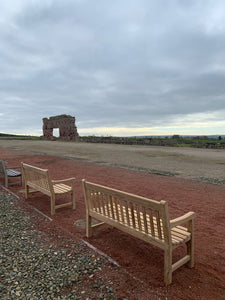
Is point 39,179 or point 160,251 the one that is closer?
point 160,251

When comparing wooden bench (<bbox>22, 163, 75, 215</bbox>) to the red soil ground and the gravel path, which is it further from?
the gravel path

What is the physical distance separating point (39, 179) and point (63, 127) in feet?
128

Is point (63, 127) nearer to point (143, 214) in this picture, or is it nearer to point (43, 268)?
point (43, 268)

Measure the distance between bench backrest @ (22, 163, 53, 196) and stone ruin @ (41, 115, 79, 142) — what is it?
34.3 metres

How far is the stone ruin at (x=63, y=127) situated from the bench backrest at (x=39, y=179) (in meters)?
34.3

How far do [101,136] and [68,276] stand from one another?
109ft

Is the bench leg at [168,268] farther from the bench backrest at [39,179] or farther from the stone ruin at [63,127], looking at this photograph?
the stone ruin at [63,127]

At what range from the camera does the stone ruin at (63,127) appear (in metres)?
41.6

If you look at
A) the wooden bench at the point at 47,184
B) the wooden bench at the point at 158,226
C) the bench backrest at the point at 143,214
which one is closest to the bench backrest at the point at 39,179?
the wooden bench at the point at 47,184

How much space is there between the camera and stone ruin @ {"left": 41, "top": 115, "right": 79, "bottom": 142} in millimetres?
41606

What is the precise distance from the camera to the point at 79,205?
16.4 ft

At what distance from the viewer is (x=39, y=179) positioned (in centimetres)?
499

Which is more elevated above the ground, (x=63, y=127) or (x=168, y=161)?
(x=63, y=127)

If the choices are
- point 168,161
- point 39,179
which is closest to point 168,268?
point 39,179
